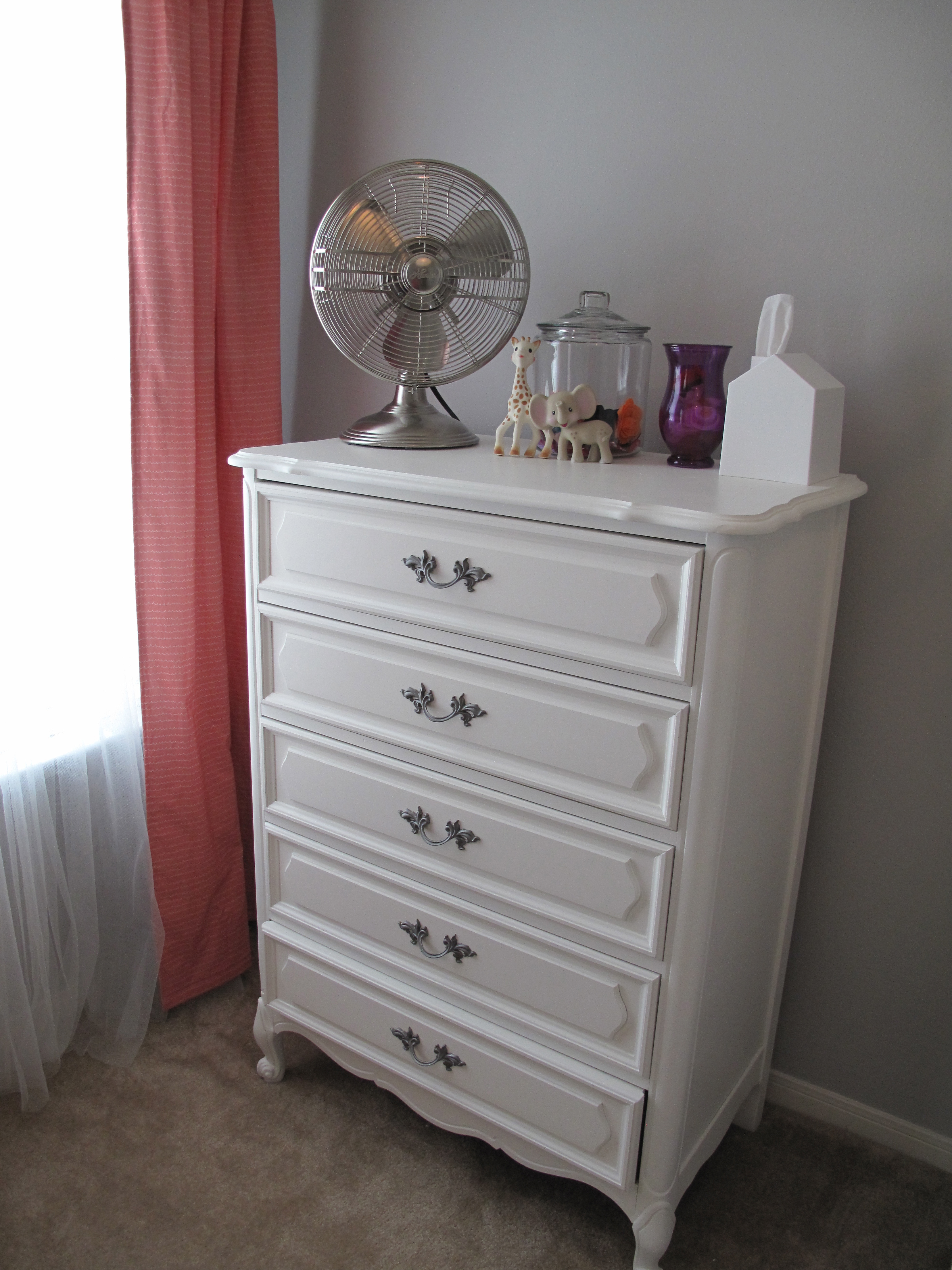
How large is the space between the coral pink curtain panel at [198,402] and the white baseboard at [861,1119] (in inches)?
43.2

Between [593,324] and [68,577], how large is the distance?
97cm

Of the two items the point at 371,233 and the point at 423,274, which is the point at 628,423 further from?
the point at 371,233

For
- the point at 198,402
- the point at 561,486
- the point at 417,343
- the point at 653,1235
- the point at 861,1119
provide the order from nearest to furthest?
the point at 561,486 < the point at 653,1235 < the point at 417,343 < the point at 861,1119 < the point at 198,402

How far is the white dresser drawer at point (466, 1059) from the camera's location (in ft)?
4.57

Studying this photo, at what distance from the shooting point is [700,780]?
1.21 metres

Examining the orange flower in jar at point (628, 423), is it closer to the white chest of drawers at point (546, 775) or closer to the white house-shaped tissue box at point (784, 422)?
the white chest of drawers at point (546, 775)

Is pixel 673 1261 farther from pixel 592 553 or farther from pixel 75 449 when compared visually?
pixel 75 449

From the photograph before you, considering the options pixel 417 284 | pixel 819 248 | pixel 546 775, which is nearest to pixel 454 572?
pixel 546 775

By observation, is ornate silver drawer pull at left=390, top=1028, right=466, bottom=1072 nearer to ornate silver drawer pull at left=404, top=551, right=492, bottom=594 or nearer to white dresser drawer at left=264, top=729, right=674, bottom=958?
white dresser drawer at left=264, top=729, right=674, bottom=958

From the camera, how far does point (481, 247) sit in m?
1.54

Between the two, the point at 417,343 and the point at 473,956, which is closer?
the point at 473,956

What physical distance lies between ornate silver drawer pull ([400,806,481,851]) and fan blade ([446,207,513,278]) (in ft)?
2.73

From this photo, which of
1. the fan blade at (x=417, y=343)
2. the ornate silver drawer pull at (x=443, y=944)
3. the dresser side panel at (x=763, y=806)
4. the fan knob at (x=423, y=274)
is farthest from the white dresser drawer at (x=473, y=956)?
the fan knob at (x=423, y=274)

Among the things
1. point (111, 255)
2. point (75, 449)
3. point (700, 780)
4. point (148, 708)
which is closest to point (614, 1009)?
Answer: point (700, 780)
